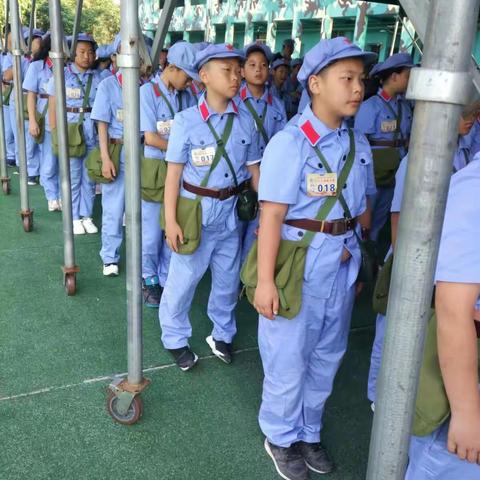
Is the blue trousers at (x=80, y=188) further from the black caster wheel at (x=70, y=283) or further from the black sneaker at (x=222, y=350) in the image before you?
the black sneaker at (x=222, y=350)

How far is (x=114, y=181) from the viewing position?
168 inches

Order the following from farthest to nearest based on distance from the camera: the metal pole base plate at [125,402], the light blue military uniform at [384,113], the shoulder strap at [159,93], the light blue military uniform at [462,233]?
the light blue military uniform at [384,113] → the shoulder strap at [159,93] → the metal pole base plate at [125,402] → the light blue military uniform at [462,233]

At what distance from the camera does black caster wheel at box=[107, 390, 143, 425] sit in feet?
8.11

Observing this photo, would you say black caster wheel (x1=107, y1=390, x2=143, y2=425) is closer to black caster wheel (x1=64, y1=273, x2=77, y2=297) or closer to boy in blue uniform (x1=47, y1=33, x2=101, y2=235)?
black caster wheel (x1=64, y1=273, x2=77, y2=297)

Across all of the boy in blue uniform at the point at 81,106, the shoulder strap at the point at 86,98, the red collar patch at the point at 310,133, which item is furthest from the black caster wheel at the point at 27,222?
the red collar patch at the point at 310,133

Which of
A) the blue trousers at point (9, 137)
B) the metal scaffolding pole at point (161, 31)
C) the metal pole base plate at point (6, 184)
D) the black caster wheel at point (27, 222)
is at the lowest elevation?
the black caster wheel at point (27, 222)

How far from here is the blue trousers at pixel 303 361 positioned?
218cm

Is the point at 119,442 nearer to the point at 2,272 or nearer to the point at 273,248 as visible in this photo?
the point at 273,248

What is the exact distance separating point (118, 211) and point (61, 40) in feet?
4.89

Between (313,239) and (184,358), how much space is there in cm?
124

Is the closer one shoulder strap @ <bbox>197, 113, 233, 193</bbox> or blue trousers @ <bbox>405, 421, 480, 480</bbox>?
blue trousers @ <bbox>405, 421, 480, 480</bbox>

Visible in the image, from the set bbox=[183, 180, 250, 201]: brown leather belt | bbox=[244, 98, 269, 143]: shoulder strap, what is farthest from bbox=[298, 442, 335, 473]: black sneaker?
bbox=[244, 98, 269, 143]: shoulder strap

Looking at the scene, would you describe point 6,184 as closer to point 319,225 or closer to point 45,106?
point 45,106

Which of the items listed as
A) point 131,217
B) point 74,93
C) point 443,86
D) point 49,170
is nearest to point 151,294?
point 131,217
